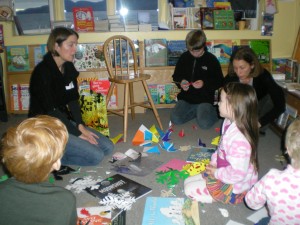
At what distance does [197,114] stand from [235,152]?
1512 millimetres

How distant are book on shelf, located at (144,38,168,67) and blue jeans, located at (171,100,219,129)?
26.3 inches

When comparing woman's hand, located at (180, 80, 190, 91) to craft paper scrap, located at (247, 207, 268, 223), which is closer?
craft paper scrap, located at (247, 207, 268, 223)

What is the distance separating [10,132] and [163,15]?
3.12 metres

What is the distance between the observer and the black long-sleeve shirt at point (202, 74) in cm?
315

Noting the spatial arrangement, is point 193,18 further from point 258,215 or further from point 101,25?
point 258,215

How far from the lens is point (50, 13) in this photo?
3.76 metres

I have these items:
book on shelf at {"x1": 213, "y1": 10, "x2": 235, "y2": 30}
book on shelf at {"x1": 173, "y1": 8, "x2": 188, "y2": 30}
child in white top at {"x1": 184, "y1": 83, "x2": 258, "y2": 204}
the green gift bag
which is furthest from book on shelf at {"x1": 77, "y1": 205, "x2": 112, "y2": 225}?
book on shelf at {"x1": 213, "y1": 10, "x2": 235, "y2": 30}

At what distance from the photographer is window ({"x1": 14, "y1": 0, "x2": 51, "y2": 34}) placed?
3.73m

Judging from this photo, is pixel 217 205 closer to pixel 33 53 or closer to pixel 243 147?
pixel 243 147

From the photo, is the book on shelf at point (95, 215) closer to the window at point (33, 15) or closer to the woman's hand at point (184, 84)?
the woman's hand at point (184, 84)

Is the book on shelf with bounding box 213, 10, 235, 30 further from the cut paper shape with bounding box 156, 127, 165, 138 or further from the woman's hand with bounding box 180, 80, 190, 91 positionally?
the cut paper shape with bounding box 156, 127, 165, 138

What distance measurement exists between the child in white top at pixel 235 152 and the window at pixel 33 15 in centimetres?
284

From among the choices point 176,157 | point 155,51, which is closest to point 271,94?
point 176,157

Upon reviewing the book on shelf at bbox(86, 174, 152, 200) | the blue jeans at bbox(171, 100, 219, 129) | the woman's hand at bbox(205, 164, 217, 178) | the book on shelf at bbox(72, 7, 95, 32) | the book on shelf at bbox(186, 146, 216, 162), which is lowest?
the book on shelf at bbox(86, 174, 152, 200)
